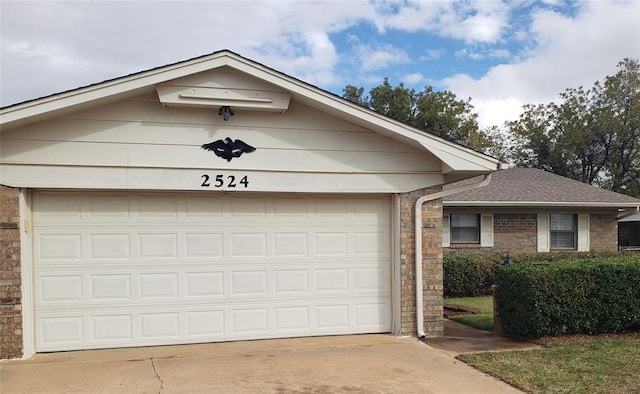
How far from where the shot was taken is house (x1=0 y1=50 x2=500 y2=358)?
7.26 meters

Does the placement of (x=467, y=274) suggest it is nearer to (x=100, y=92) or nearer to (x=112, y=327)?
(x=112, y=327)

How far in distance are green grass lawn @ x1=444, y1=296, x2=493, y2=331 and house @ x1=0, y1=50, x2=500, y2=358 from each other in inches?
77.9

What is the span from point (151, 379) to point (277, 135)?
374cm

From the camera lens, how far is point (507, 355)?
24.2 feet

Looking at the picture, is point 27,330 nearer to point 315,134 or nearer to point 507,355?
point 315,134

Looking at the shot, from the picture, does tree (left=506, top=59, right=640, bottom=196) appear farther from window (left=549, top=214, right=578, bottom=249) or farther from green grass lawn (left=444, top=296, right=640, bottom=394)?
green grass lawn (left=444, top=296, right=640, bottom=394)

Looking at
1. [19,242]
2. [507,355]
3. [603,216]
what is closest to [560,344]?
[507,355]

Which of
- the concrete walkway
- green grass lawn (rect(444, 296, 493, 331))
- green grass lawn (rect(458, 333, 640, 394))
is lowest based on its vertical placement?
green grass lawn (rect(444, 296, 493, 331))

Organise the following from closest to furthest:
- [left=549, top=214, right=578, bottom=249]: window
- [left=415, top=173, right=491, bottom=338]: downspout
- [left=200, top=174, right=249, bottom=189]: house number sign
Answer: [left=200, top=174, right=249, bottom=189]: house number sign
[left=415, top=173, right=491, bottom=338]: downspout
[left=549, top=214, right=578, bottom=249]: window

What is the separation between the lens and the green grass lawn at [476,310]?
398 inches

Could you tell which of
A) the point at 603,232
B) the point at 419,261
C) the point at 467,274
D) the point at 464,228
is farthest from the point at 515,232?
the point at 419,261

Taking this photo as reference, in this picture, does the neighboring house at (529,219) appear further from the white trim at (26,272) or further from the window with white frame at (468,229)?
the white trim at (26,272)

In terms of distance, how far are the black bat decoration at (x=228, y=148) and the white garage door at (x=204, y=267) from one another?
0.66 metres

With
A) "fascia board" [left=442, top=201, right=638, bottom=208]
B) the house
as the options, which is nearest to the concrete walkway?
the house
